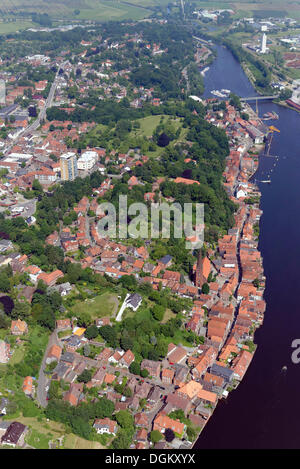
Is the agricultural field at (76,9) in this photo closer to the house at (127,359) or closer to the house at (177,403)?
the house at (127,359)

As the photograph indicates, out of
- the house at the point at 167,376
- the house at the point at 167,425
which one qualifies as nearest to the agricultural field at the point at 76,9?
the house at the point at 167,376

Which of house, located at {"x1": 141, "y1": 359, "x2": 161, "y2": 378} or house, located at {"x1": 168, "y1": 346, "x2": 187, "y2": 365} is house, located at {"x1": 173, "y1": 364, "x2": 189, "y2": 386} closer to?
house, located at {"x1": 168, "y1": 346, "x2": 187, "y2": 365}

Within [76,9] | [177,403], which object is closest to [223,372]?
[177,403]

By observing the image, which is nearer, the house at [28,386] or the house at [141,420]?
the house at [141,420]

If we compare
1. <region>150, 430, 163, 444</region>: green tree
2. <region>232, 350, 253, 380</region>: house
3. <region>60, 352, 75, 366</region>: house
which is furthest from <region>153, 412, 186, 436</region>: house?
<region>60, 352, 75, 366</region>: house

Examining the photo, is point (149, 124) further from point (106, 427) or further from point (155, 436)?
point (155, 436)
